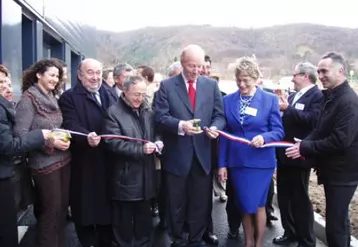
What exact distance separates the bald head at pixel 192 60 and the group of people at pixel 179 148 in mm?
10

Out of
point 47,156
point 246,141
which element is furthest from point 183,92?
point 47,156

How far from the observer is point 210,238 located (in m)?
4.64

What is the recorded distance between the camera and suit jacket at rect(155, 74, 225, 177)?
4000 millimetres

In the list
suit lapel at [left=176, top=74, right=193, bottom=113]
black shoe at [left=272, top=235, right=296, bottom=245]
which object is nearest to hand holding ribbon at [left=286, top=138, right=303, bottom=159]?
suit lapel at [left=176, top=74, right=193, bottom=113]

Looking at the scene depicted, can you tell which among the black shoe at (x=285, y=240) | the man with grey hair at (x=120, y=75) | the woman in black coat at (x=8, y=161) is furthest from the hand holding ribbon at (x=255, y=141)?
the woman in black coat at (x=8, y=161)

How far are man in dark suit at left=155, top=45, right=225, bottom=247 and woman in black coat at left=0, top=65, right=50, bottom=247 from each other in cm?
135

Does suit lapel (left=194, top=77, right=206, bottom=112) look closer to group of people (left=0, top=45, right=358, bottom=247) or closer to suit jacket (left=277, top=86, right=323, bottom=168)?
group of people (left=0, top=45, right=358, bottom=247)

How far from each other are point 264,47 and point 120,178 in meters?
74.1

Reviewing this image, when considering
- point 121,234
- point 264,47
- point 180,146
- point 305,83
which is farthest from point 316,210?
point 264,47

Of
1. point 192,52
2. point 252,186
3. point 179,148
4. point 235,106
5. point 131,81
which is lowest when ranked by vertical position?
point 252,186

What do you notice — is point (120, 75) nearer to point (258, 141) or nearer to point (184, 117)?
point (184, 117)

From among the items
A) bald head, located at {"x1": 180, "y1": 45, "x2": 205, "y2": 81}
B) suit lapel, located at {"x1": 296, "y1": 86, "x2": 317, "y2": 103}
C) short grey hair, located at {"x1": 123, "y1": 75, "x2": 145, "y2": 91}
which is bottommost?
suit lapel, located at {"x1": 296, "y1": 86, "x2": 317, "y2": 103}

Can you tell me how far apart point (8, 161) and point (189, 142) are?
1.70m

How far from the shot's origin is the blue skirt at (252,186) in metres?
3.88
